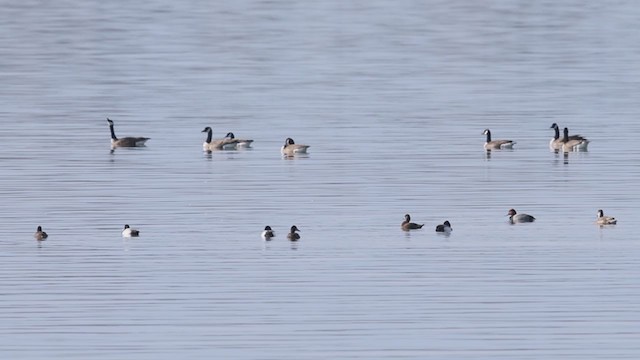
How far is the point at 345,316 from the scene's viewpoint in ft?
85.0

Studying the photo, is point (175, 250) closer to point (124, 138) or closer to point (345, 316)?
point (345, 316)

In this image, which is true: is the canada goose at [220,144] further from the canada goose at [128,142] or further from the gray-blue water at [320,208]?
the canada goose at [128,142]

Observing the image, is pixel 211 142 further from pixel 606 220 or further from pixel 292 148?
pixel 606 220

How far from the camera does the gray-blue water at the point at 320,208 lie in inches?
987

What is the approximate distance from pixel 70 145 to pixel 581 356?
28.2 meters

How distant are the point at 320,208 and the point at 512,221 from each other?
412cm

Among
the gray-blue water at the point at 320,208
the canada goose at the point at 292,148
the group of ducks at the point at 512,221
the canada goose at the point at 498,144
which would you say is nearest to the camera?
the gray-blue water at the point at 320,208

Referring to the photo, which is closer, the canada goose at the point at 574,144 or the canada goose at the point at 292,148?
the canada goose at the point at 292,148

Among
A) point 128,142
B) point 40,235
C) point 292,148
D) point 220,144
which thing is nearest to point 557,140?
point 292,148

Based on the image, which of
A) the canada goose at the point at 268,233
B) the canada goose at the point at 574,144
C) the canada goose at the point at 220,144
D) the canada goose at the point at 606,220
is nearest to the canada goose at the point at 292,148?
the canada goose at the point at 220,144

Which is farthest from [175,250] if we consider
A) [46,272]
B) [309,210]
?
[309,210]

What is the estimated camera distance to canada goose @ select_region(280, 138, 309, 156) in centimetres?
4678

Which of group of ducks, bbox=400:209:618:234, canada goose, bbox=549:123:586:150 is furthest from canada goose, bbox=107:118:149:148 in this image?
group of ducks, bbox=400:209:618:234

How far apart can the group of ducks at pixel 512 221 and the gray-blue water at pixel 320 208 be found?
20 cm
